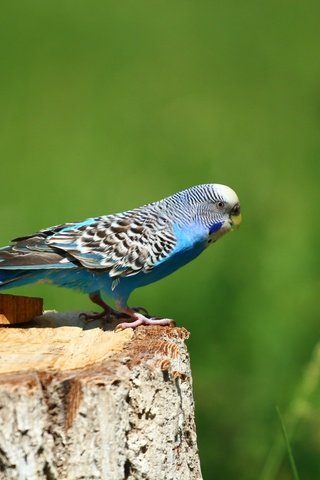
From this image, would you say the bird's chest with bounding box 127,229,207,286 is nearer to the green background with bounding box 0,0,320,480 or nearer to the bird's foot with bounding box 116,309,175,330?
the bird's foot with bounding box 116,309,175,330

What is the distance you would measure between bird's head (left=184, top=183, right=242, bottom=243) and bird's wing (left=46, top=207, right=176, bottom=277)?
216 mm

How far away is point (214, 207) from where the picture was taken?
211 inches

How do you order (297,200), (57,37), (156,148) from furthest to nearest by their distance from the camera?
(57,37) < (156,148) < (297,200)

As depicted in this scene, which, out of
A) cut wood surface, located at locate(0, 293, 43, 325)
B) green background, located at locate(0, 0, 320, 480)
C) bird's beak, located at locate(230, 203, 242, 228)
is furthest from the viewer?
green background, located at locate(0, 0, 320, 480)

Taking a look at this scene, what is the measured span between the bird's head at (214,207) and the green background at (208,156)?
84 cm

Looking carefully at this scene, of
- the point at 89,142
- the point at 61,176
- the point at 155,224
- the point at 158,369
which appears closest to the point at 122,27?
the point at 89,142

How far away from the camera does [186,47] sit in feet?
40.9

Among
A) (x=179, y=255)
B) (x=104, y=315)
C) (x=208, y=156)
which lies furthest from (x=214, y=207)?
(x=208, y=156)

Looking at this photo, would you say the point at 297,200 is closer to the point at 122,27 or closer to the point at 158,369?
the point at 122,27

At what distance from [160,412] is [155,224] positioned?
1358 millimetres

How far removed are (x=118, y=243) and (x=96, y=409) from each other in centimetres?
142

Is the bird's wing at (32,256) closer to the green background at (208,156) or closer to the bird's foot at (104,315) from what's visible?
the bird's foot at (104,315)

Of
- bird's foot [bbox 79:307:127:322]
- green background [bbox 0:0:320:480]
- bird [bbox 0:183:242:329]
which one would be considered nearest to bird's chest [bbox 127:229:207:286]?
bird [bbox 0:183:242:329]

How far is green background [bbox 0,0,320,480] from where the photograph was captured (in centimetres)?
653
